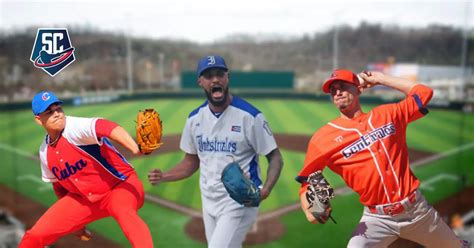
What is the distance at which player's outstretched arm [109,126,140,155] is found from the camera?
2.40 m

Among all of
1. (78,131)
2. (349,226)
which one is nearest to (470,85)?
(349,226)

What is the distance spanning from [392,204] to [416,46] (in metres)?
7.57

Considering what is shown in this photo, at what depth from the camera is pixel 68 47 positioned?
110 inches

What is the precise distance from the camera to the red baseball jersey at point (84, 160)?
99.4 inches

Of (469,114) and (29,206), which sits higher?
(469,114)

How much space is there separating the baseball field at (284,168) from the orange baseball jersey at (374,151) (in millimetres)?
672

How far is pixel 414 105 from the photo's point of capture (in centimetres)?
255

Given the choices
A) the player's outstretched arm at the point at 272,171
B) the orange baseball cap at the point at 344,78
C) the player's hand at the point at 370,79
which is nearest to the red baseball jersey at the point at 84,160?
the player's outstretched arm at the point at 272,171

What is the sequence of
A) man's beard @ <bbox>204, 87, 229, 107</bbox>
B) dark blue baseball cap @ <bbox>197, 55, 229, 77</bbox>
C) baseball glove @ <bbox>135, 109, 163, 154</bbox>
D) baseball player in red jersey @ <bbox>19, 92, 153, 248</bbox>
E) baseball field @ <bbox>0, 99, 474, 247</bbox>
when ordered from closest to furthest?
baseball glove @ <bbox>135, 109, 163, 154</bbox>, baseball player in red jersey @ <bbox>19, 92, 153, 248</bbox>, dark blue baseball cap @ <bbox>197, 55, 229, 77</bbox>, man's beard @ <bbox>204, 87, 229, 107</bbox>, baseball field @ <bbox>0, 99, 474, 247</bbox>

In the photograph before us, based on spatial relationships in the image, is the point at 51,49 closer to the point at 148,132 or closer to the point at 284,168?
the point at 148,132

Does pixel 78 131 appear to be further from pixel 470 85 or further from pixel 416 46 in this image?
pixel 470 85

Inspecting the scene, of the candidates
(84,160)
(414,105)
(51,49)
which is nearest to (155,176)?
(84,160)

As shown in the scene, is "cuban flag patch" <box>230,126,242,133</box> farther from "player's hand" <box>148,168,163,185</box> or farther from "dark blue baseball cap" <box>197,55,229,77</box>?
"player's hand" <box>148,168,163,185</box>

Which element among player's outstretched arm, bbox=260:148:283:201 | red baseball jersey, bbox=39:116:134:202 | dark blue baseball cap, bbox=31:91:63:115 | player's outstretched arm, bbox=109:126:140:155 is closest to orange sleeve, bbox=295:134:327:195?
player's outstretched arm, bbox=260:148:283:201
